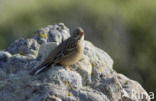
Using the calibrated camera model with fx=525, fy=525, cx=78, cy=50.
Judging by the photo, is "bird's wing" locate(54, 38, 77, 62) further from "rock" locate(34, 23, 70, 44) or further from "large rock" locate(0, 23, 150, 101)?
"rock" locate(34, 23, 70, 44)

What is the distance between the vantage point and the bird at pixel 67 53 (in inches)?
376

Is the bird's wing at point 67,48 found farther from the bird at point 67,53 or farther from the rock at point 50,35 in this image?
the rock at point 50,35

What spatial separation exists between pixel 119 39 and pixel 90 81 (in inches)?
512

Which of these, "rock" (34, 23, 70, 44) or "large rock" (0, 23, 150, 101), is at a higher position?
"rock" (34, 23, 70, 44)

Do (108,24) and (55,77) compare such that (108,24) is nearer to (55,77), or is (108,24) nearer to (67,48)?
(67,48)

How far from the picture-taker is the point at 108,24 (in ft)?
76.0

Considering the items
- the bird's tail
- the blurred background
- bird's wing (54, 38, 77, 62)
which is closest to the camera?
the bird's tail

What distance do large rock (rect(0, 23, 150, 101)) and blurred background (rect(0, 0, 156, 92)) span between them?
950 cm

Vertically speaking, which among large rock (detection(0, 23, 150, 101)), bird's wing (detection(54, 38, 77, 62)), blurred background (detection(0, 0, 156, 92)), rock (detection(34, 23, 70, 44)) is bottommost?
large rock (detection(0, 23, 150, 101))

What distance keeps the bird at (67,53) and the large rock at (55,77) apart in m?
0.13

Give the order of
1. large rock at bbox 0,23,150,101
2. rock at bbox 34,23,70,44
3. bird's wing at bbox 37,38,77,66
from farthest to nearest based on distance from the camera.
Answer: rock at bbox 34,23,70,44 < bird's wing at bbox 37,38,77,66 < large rock at bbox 0,23,150,101

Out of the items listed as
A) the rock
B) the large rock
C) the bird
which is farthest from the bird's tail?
the rock

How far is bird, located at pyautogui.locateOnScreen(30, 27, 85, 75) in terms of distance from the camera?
9562 millimetres

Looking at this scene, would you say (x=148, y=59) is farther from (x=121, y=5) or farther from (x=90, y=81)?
(x=90, y=81)
